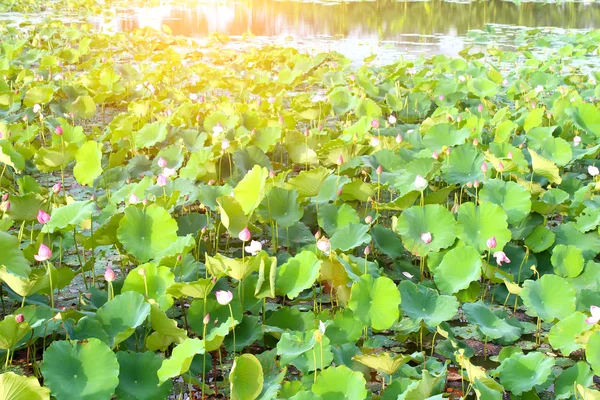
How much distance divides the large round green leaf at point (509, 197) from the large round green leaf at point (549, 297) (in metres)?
0.49

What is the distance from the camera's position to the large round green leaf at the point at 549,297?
2098 millimetres

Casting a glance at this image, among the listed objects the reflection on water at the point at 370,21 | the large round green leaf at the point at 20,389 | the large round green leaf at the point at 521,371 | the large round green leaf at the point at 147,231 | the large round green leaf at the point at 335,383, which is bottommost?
the large round green leaf at the point at 521,371

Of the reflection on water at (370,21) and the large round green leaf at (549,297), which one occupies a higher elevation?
the reflection on water at (370,21)

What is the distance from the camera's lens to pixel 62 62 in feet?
21.4

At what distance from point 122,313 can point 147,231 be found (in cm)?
49

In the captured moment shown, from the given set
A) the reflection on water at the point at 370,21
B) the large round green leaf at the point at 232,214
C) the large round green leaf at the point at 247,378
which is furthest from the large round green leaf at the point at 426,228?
the reflection on water at the point at 370,21

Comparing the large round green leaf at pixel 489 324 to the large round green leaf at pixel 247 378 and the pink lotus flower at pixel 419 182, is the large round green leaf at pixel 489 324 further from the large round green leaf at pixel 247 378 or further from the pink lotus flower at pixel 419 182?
the large round green leaf at pixel 247 378

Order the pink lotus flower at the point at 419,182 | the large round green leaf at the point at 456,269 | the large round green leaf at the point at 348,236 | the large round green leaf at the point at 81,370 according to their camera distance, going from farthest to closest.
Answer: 1. the pink lotus flower at the point at 419,182
2. the large round green leaf at the point at 348,236
3. the large round green leaf at the point at 456,269
4. the large round green leaf at the point at 81,370

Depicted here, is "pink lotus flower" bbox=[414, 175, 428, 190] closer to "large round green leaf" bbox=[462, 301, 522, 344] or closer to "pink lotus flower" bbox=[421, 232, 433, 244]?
"pink lotus flower" bbox=[421, 232, 433, 244]

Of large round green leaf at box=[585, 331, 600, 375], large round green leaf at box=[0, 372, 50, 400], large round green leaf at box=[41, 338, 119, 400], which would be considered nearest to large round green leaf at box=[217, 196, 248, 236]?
large round green leaf at box=[41, 338, 119, 400]

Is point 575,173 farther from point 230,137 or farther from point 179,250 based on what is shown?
point 179,250

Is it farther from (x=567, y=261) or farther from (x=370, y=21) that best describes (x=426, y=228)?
(x=370, y=21)

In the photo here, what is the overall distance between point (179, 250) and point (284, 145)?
5.15 feet

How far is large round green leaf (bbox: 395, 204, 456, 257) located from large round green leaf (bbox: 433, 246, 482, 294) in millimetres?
130
